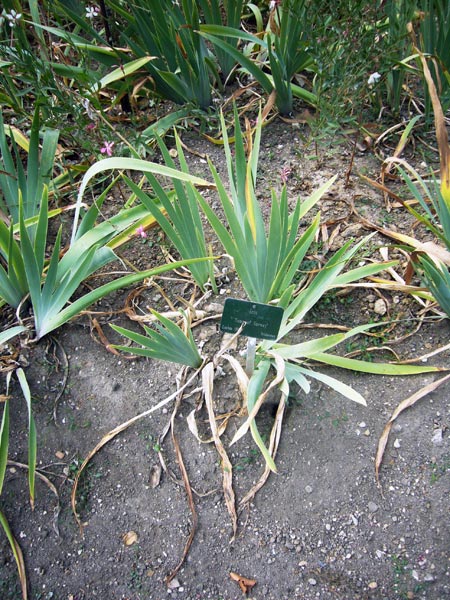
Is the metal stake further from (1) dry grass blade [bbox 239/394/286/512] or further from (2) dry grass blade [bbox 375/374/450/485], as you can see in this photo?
(2) dry grass blade [bbox 375/374/450/485]

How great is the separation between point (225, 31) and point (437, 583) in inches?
70.2

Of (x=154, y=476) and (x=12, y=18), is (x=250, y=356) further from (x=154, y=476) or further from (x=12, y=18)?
(x=12, y=18)

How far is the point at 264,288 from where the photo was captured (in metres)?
1.44

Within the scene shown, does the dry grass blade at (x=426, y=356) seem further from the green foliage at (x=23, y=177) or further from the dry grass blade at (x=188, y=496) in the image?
the green foliage at (x=23, y=177)

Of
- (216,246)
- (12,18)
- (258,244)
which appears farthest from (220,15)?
(258,244)

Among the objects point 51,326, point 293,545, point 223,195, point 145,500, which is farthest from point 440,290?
point 51,326

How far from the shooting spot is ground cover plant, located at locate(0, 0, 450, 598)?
1386 millimetres

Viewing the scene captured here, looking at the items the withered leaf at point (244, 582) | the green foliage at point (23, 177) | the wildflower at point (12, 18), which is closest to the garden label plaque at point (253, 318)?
the withered leaf at point (244, 582)

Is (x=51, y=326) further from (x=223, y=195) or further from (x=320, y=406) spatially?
(x=320, y=406)

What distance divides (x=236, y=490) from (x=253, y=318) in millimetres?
469

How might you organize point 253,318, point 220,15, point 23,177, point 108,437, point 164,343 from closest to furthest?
point 253,318 < point 164,343 < point 108,437 < point 23,177 < point 220,15

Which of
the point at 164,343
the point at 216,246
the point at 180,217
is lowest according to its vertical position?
the point at 216,246

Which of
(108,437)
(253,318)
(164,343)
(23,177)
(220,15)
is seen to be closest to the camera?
(253,318)

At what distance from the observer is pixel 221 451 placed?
1.40 m
